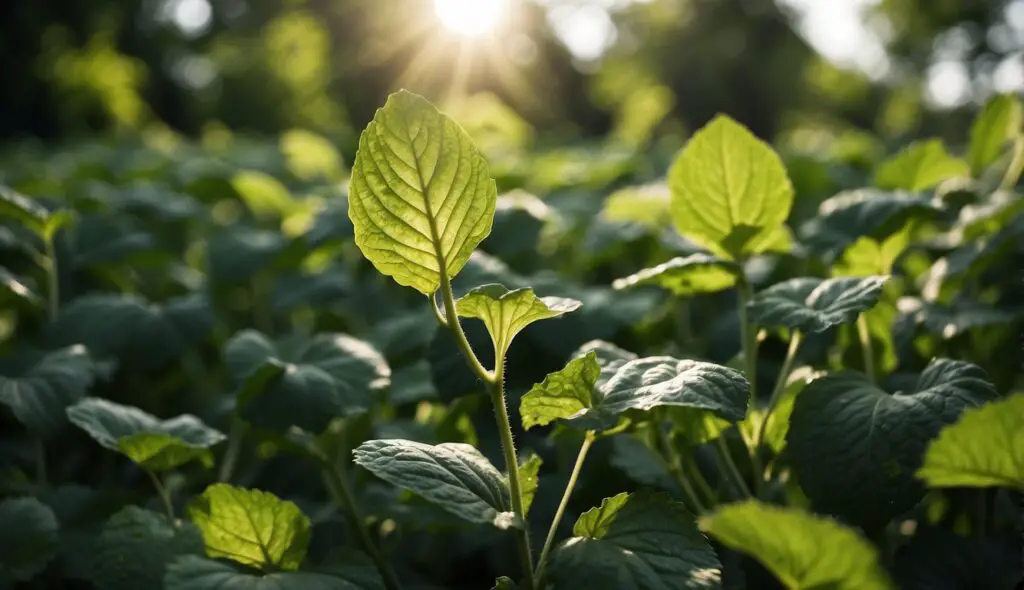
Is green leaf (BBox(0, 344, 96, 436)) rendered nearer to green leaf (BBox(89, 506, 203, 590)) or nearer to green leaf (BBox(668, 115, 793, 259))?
green leaf (BBox(89, 506, 203, 590))

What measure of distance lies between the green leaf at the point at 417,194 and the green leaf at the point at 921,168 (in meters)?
1.28

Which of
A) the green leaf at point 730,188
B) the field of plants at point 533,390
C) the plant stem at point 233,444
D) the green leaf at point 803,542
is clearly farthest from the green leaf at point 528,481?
the plant stem at point 233,444

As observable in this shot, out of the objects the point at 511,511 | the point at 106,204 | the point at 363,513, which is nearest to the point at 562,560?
the point at 511,511

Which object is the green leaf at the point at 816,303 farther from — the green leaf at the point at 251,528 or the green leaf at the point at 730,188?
the green leaf at the point at 251,528

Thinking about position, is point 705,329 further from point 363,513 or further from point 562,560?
point 562,560

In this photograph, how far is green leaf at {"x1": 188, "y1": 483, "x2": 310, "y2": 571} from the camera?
3.73 feet

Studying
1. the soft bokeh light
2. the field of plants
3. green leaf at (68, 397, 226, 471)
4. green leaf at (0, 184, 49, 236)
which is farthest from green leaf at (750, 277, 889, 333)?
the soft bokeh light

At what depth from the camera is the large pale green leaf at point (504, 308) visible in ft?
3.29

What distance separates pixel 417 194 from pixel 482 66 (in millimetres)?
24838

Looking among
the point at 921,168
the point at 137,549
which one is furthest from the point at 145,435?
the point at 921,168

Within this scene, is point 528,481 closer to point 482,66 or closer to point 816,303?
point 816,303

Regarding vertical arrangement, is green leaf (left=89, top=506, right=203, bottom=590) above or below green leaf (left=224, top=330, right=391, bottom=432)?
below

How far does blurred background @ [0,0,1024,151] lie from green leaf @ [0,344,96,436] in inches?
128

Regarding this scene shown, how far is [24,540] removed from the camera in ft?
4.55
